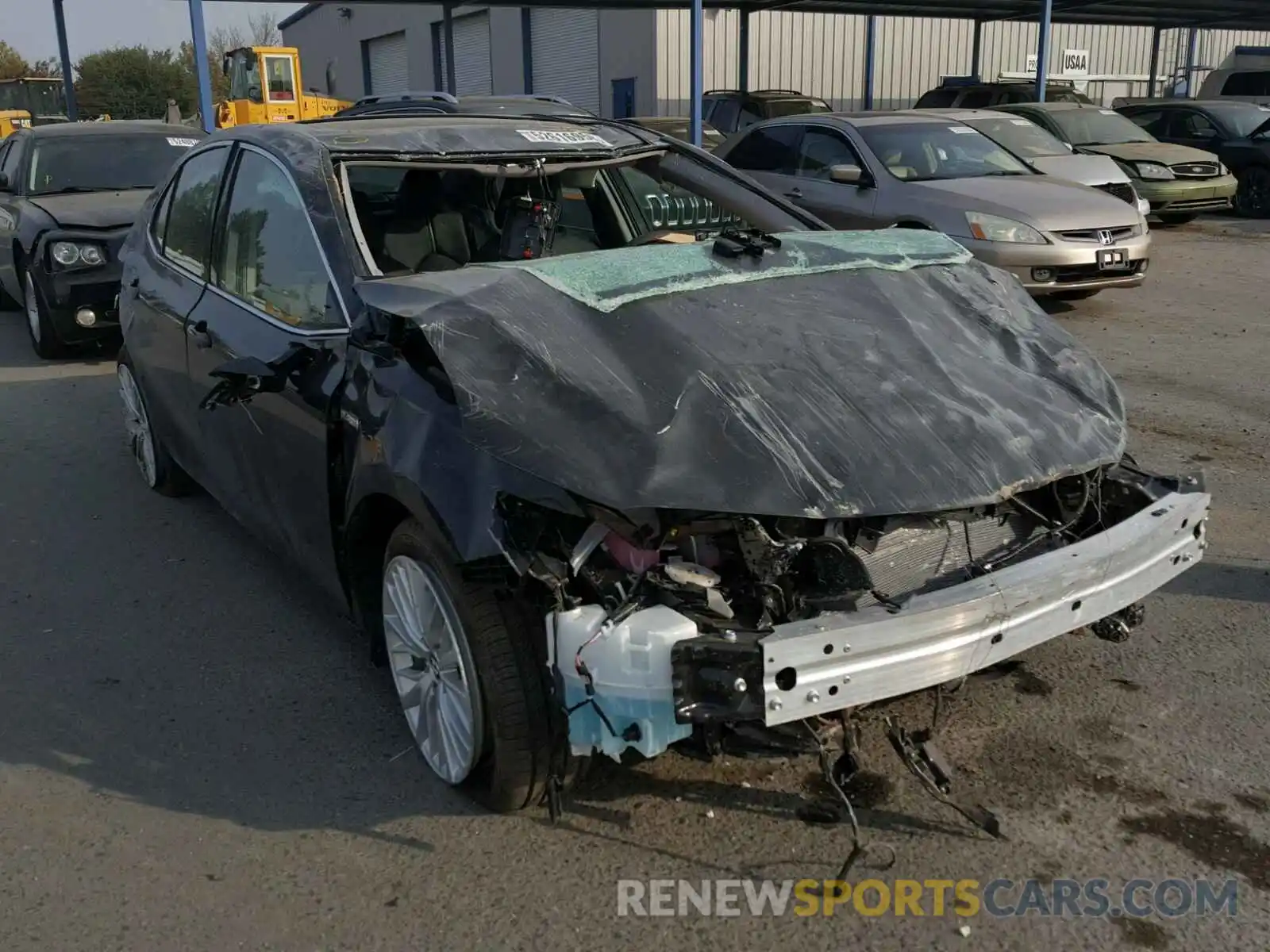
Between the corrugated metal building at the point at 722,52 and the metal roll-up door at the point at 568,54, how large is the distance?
0.04 m

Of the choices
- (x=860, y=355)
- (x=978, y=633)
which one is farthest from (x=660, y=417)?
(x=978, y=633)

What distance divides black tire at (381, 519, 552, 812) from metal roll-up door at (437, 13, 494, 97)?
3246 centimetres

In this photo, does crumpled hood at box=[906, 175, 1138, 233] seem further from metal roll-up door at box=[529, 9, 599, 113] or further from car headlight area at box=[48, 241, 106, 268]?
metal roll-up door at box=[529, 9, 599, 113]

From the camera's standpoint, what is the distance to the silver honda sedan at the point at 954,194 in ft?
30.7

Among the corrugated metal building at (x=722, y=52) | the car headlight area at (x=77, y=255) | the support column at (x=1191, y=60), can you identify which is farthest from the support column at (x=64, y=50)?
the support column at (x=1191, y=60)

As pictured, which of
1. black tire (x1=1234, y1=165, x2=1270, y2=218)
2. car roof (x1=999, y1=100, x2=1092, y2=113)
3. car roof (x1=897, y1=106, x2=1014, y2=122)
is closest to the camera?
car roof (x1=897, y1=106, x2=1014, y2=122)

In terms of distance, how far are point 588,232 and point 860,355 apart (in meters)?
1.88

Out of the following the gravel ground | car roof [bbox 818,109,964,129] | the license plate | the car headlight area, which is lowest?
the gravel ground

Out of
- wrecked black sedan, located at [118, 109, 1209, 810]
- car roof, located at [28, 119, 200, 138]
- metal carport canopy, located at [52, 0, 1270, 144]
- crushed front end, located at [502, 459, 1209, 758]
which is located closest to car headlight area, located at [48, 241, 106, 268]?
car roof, located at [28, 119, 200, 138]

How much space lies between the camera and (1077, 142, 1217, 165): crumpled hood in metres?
15.2

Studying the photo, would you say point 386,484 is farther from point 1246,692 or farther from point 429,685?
point 1246,692

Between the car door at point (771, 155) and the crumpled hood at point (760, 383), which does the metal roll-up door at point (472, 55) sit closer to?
the car door at point (771, 155)

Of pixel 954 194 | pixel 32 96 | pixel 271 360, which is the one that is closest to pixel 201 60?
pixel 954 194

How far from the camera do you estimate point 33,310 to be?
29.6 ft
